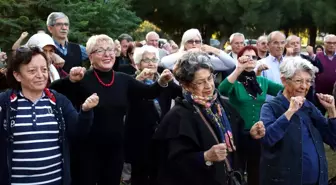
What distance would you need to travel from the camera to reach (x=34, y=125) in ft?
11.3

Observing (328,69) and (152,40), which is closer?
(152,40)

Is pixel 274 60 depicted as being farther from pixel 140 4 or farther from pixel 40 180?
pixel 140 4

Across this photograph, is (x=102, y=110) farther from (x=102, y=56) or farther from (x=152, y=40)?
(x=152, y=40)

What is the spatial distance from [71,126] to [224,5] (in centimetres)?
2242

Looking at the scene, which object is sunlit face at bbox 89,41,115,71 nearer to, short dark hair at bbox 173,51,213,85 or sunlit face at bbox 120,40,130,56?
short dark hair at bbox 173,51,213,85

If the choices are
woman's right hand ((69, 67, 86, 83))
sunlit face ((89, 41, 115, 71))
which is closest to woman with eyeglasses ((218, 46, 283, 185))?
sunlit face ((89, 41, 115, 71))

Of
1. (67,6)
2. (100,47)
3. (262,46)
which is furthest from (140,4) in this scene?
(100,47)

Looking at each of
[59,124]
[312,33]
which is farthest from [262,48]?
[312,33]

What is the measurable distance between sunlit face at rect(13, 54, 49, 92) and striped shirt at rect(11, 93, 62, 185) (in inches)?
3.8

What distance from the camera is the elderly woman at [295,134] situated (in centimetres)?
393

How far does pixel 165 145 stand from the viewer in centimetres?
374

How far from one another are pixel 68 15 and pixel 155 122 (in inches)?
207

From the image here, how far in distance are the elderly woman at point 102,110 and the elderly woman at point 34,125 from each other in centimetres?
85

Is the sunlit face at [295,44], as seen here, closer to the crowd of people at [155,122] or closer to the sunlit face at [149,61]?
the crowd of people at [155,122]
